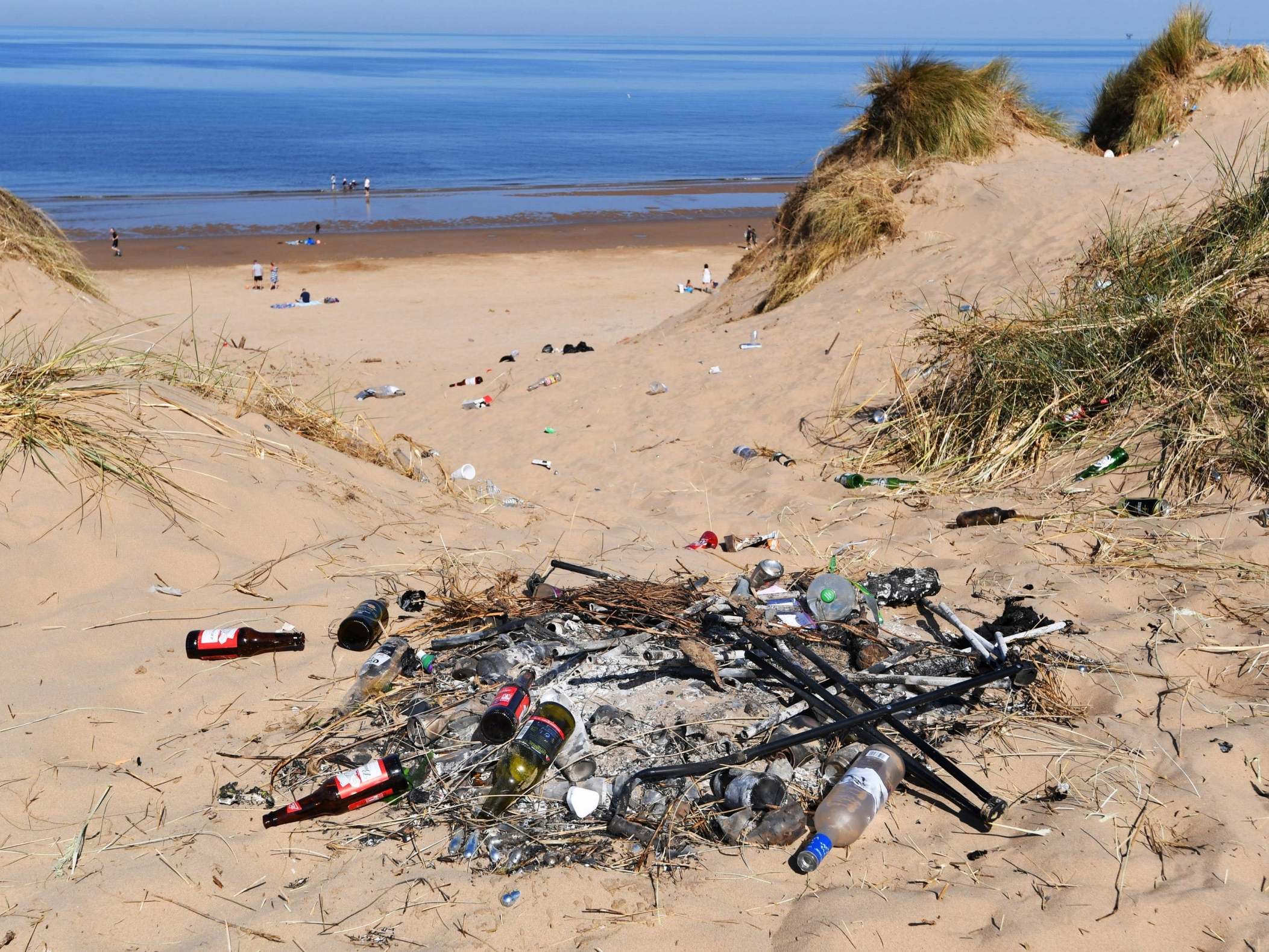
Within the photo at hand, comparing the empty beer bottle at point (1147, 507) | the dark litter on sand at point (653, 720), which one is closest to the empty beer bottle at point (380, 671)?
the dark litter on sand at point (653, 720)

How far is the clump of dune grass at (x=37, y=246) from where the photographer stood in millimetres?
8508

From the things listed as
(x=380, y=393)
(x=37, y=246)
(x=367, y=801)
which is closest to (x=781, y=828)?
(x=367, y=801)

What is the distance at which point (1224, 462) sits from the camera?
5.21 m

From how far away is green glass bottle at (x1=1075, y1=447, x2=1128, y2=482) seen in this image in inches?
217

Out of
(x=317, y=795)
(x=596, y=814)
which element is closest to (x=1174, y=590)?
(x=596, y=814)

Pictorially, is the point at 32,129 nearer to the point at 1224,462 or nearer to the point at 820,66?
the point at 1224,462

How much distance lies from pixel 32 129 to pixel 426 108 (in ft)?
70.4

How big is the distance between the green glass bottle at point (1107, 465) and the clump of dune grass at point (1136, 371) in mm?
112

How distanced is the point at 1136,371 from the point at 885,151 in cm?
553

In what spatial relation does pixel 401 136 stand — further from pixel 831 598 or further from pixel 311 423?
pixel 831 598

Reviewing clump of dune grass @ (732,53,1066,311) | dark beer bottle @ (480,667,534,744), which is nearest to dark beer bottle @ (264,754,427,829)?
dark beer bottle @ (480,667,534,744)

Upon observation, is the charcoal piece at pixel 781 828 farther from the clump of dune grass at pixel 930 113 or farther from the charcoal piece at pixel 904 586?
the clump of dune grass at pixel 930 113

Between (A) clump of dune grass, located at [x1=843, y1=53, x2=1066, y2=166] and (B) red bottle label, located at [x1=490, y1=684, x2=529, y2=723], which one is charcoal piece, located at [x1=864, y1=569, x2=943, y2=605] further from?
(A) clump of dune grass, located at [x1=843, y1=53, x2=1066, y2=166]

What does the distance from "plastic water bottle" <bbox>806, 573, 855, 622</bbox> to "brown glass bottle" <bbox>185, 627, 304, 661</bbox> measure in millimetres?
2006
